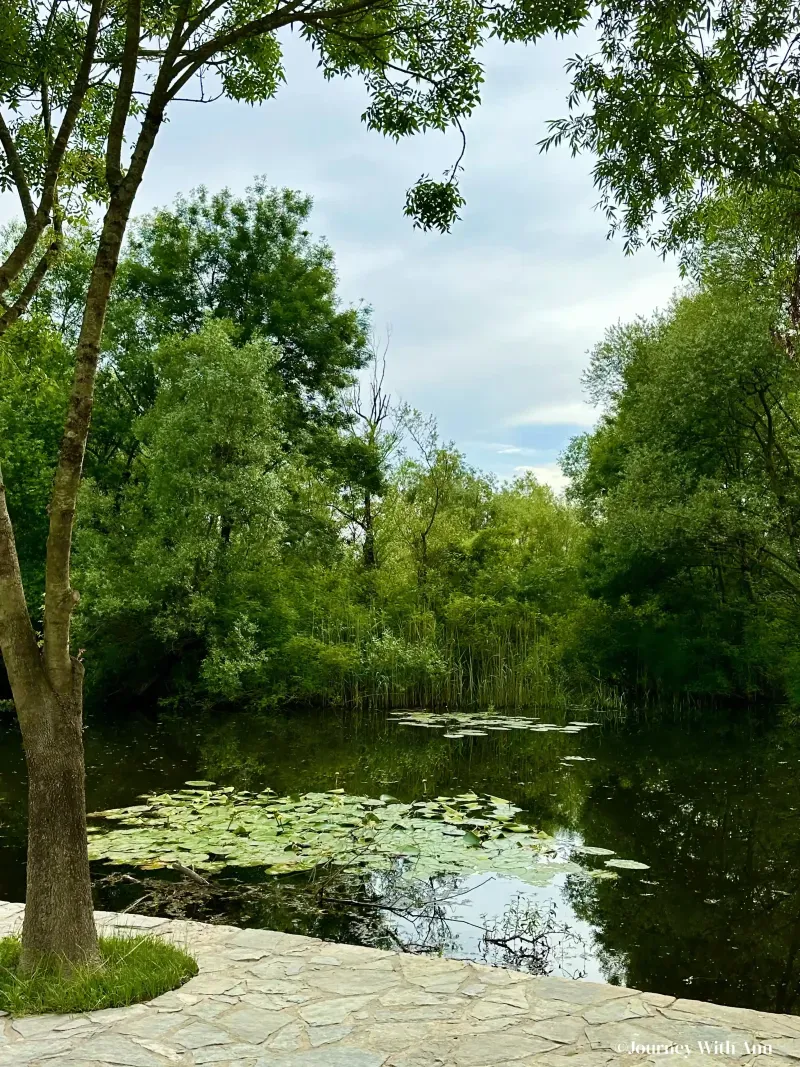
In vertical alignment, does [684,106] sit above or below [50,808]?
above

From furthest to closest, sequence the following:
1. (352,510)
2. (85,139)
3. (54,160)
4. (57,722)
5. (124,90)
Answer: (352,510), (85,139), (54,160), (124,90), (57,722)

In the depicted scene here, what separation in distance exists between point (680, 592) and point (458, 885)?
14.2 metres

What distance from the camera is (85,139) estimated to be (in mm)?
6223

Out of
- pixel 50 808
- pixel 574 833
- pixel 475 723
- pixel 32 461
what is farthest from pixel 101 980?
pixel 32 461

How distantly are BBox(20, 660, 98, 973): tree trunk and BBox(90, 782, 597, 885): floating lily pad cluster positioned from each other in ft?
8.60

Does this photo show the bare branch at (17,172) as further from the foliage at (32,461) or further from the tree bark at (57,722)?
the foliage at (32,461)

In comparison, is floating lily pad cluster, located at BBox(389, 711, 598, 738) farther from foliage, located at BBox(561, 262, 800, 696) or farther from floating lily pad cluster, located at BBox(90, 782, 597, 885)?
floating lily pad cluster, located at BBox(90, 782, 597, 885)

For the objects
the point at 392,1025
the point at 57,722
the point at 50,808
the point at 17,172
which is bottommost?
the point at 392,1025

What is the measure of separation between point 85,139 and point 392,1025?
20.0ft

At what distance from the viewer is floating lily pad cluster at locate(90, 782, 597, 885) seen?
21.0 feet

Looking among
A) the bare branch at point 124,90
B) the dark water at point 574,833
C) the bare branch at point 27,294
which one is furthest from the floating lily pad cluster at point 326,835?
the bare branch at point 124,90

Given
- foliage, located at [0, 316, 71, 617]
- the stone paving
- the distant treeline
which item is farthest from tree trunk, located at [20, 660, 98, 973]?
foliage, located at [0, 316, 71, 617]

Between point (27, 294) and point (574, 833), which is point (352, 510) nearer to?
point (574, 833)

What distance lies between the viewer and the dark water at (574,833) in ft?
16.5
